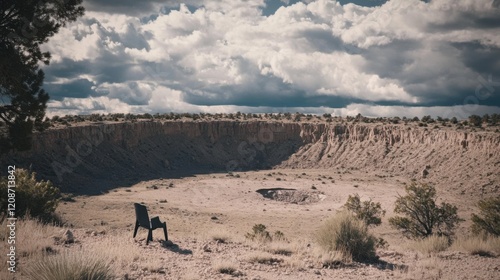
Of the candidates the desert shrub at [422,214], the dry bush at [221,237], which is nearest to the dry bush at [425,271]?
the dry bush at [221,237]

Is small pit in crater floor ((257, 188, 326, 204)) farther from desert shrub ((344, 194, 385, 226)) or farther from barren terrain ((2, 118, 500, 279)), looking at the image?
desert shrub ((344, 194, 385, 226))

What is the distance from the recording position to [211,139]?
8581 cm

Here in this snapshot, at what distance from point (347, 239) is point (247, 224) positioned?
21.1m

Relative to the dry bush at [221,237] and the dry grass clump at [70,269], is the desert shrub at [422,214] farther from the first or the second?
the dry grass clump at [70,269]

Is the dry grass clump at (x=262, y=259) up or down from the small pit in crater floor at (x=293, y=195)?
up

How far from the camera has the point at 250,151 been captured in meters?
85.2

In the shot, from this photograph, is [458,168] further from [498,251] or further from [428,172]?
[498,251]

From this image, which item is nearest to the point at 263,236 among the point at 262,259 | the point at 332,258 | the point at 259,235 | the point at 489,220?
the point at 259,235

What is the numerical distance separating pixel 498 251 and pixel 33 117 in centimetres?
1814

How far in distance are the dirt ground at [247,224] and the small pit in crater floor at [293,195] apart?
13 centimetres

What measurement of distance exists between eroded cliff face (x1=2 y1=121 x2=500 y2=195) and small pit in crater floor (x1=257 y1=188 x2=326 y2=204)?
17911 millimetres

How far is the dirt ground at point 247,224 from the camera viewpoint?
31.0ft

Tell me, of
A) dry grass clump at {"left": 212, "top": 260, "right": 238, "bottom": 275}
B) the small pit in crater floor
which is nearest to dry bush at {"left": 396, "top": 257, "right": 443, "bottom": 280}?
dry grass clump at {"left": 212, "top": 260, "right": 238, "bottom": 275}

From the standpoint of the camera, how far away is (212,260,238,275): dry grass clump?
9023 millimetres
